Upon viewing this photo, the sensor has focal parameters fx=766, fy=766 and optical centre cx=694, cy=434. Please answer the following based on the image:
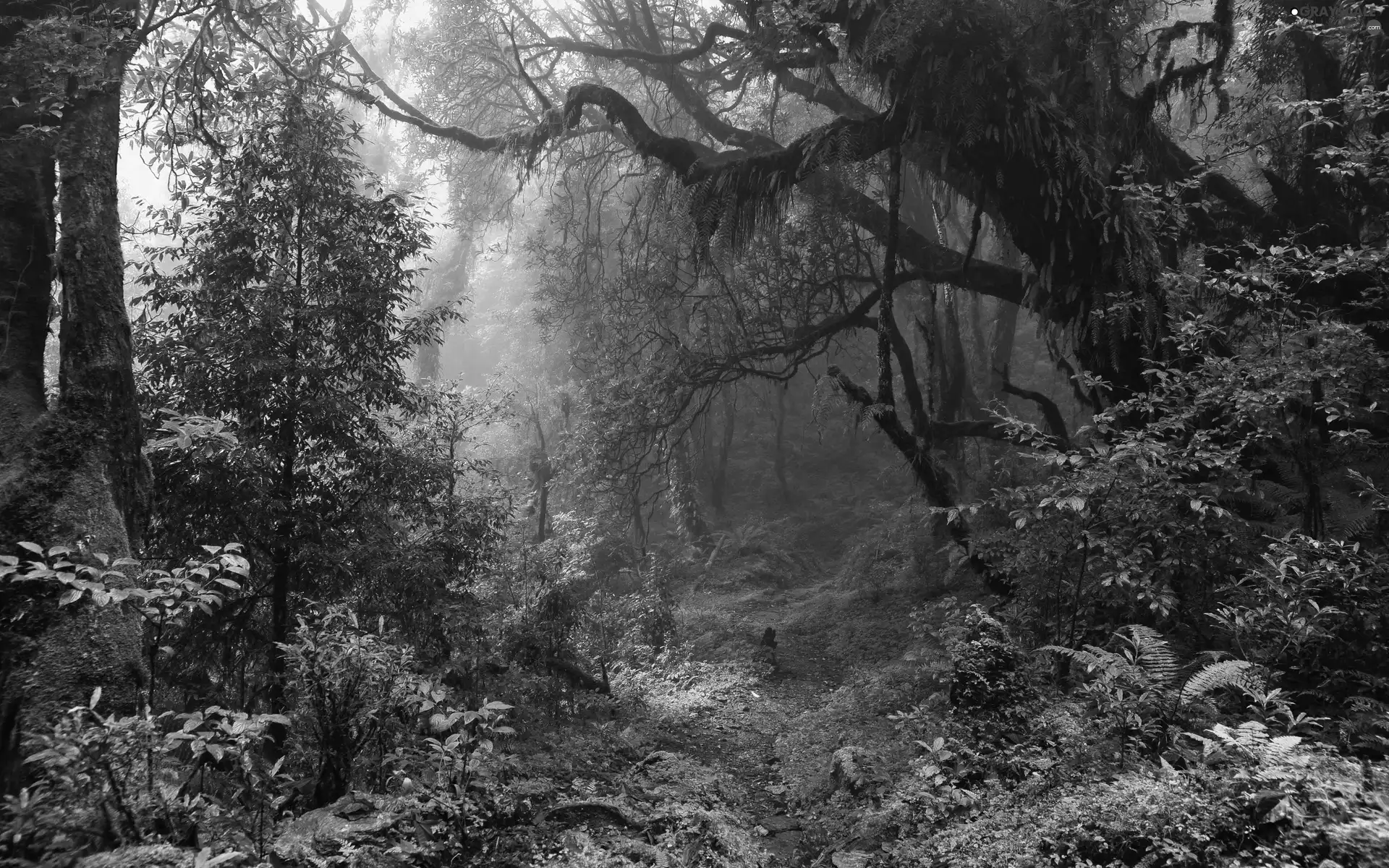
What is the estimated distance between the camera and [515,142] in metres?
12.0

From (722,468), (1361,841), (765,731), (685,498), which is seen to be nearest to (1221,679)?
(1361,841)

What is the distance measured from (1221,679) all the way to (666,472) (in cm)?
1013

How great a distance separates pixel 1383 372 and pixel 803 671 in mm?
7920

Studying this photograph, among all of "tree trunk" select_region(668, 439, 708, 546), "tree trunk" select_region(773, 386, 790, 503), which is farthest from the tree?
"tree trunk" select_region(773, 386, 790, 503)

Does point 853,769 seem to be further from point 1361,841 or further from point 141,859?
point 141,859

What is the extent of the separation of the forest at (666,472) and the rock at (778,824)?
87mm

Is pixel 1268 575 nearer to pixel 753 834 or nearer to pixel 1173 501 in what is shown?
pixel 1173 501

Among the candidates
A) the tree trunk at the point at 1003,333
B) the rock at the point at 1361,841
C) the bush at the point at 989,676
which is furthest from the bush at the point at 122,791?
the tree trunk at the point at 1003,333

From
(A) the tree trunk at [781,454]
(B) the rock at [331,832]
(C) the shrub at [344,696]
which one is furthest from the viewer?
(A) the tree trunk at [781,454]

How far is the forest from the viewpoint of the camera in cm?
363

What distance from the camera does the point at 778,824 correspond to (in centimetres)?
569

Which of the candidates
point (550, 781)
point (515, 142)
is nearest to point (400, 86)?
point (515, 142)

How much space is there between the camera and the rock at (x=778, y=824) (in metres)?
5.58

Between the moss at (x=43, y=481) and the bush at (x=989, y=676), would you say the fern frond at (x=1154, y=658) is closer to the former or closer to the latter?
the bush at (x=989, y=676)
